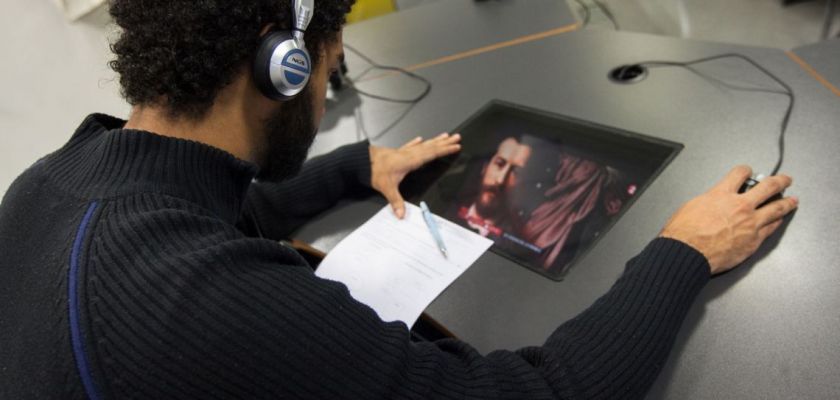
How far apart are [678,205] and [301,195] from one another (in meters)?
0.63

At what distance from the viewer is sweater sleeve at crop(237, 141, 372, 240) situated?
38.3 inches

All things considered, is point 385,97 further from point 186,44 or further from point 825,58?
point 825,58

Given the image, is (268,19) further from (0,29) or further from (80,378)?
(0,29)

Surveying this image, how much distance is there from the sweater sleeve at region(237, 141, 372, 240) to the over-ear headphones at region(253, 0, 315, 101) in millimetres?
356

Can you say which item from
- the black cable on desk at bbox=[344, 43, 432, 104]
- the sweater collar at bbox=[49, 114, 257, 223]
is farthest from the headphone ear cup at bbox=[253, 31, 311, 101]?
the black cable on desk at bbox=[344, 43, 432, 104]

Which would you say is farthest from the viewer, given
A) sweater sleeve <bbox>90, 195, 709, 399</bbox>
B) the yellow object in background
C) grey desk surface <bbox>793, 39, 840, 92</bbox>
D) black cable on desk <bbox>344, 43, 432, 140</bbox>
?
the yellow object in background

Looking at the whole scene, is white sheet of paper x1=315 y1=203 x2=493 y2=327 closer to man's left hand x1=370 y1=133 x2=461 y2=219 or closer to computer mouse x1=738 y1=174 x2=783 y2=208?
man's left hand x1=370 y1=133 x2=461 y2=219

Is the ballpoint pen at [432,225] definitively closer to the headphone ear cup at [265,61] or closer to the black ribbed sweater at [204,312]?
the black ribbed sweater at [204,312]

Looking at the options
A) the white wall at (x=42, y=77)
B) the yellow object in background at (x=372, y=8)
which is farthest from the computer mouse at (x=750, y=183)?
the yellow object in background at (x=372, y=8)

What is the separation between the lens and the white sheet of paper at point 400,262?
30.0 inches

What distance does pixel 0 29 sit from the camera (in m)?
1.28

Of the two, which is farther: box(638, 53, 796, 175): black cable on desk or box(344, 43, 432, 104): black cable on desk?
box(344, 43, 432, 104): black cable on desk

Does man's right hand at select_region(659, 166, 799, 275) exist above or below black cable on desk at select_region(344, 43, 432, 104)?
below

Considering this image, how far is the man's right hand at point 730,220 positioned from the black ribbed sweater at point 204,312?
29 mm
